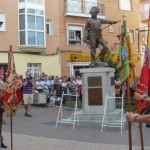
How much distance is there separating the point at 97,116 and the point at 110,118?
54cm

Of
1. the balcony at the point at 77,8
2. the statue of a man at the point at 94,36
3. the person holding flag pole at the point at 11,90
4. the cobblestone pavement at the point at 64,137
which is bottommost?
the cobblestone pavement at the point at 64,137

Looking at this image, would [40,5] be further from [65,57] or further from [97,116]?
[97,116]

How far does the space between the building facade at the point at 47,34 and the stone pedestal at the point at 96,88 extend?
49.8 feet

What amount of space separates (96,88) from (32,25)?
57.4ft

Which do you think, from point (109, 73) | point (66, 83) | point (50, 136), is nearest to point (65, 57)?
point (66, 83)

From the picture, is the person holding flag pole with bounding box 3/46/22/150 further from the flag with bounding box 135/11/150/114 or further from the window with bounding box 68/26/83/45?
the window with bounding box 68/26/83/45

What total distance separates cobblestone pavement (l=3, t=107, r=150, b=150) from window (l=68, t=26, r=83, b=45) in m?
18.8

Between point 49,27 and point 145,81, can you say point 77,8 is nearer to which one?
point 49,27

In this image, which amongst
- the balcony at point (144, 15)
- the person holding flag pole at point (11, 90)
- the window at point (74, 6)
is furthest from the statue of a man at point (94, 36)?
the balcony at point (144, 15)

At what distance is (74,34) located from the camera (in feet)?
111

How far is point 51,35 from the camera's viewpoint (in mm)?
32000

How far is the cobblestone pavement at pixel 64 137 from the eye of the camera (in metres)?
10.2

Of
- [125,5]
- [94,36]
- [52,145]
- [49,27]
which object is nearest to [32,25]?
[49,27]

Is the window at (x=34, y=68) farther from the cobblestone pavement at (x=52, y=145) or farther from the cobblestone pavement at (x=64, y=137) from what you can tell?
the cobblestone pavement at (x=52, y=145)
